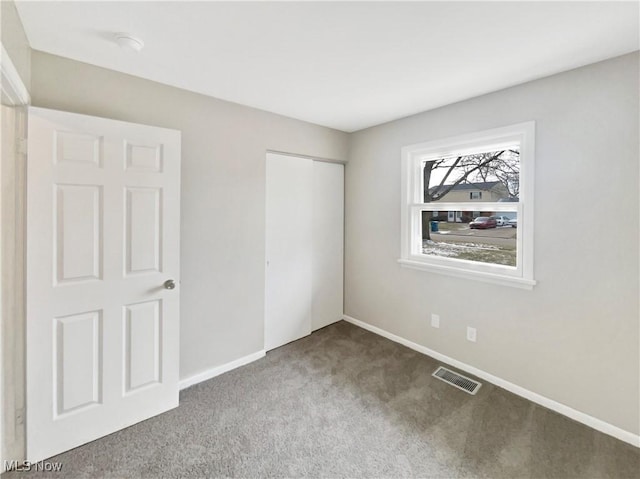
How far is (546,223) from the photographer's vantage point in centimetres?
211

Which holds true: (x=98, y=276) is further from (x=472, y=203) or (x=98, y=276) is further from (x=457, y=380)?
(x=472, y=203)

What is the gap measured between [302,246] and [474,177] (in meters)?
1.79

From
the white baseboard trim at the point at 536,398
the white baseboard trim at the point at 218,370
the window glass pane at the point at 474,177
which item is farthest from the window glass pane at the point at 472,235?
the white baseboard trim at the point at 218,370

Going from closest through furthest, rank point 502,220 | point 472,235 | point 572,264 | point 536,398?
point 572,264
point 536,398
point 502,220
point 472,235

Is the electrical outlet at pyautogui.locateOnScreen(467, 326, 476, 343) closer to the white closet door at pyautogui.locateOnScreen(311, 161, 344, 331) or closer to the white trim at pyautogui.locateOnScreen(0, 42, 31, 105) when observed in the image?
the white closet door at pyautogui.locateOnScreen(311, 161, 344, 331)

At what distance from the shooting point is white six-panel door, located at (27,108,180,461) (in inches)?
65.0

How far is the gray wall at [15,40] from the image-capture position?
1289 mm

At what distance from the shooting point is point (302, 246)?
128 inches

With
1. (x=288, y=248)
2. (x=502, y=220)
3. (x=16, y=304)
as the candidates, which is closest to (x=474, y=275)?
(x=502, y=220)

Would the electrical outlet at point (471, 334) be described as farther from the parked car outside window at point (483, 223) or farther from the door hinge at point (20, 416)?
the door hinge at point (20, 416)

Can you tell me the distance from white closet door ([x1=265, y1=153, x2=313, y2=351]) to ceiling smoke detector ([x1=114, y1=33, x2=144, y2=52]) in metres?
1.34

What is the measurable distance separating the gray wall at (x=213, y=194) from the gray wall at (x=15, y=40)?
20cm

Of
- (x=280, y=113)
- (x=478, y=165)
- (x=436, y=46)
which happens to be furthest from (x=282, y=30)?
(x=478, y=165)

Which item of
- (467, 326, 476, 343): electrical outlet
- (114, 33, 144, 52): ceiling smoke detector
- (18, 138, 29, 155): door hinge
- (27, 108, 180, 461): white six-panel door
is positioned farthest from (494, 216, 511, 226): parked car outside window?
(18, 138, 29, 155): door hinge
